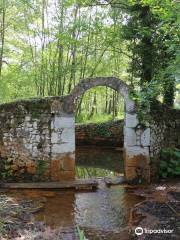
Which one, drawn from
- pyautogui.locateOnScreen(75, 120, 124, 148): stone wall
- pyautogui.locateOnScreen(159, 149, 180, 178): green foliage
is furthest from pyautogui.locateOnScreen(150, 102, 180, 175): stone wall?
pyautogui.locateOnScreen(75, 120, 124, 148): stone wall

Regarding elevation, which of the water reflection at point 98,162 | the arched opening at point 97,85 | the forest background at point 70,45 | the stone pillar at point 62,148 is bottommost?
the water reflection at point 98,162

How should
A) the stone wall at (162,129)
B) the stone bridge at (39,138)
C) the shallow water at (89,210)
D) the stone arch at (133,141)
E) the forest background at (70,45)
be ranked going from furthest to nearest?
the forest background at (70,45)
the stone wall at (162,129)
the stone arch at (133,141)
the stone bridge at (39,138)
the shallow water at (89,210)

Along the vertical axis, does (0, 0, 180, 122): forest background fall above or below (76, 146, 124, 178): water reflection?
above

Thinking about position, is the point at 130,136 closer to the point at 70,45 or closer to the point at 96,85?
the point at 96,85

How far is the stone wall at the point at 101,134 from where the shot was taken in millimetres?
15680

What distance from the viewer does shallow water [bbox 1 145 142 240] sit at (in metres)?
6.10

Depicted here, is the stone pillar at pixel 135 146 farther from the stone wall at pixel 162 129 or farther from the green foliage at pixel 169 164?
the green foliage at pixel 169 164

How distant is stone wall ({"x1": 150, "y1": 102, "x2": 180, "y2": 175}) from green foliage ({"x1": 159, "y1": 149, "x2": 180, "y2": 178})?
166mm

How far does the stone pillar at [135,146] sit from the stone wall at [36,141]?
1544 millimetres

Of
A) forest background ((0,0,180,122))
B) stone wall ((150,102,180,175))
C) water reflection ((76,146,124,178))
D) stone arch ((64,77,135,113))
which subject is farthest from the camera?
forest background ((0,0,180,122))

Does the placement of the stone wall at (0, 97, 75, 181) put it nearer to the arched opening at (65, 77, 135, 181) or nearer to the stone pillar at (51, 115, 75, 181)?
the stone pillar at (51, 115, 75, 181)

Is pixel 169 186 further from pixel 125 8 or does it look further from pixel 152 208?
pixel 125 8

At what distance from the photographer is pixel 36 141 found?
9508 mm

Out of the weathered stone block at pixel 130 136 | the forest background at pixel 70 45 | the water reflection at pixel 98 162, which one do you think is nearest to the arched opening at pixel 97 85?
the weathered stone block at pixel 130 136
